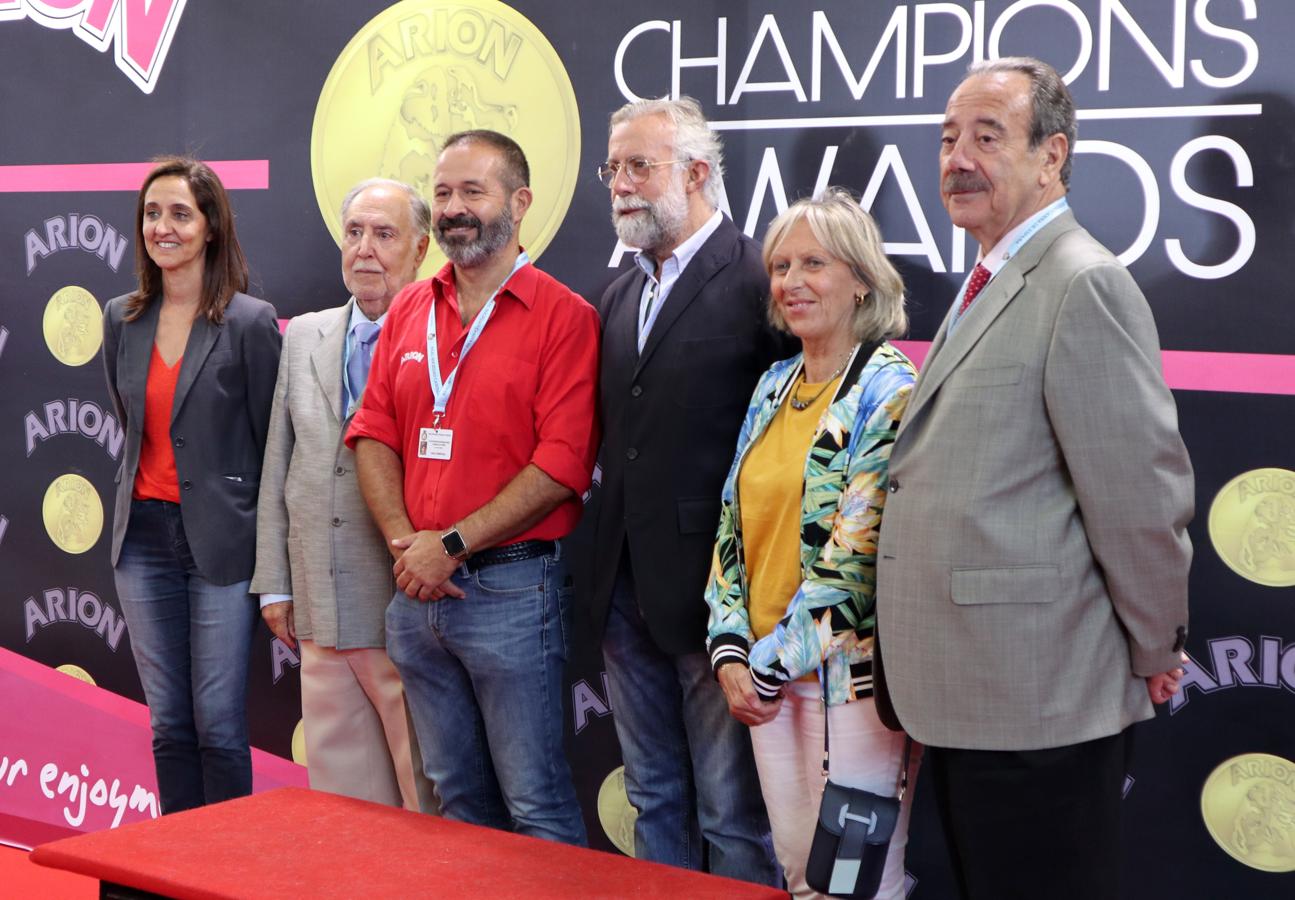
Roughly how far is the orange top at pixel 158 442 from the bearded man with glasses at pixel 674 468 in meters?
1.19

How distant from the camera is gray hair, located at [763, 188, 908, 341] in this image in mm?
2600

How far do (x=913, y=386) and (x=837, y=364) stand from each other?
23 centimetres

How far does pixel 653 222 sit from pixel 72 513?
264 cm

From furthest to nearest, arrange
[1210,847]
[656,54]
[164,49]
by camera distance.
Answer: [164,49]
[656,54]
[1210,847]

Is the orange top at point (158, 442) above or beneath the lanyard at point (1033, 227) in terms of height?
beneath

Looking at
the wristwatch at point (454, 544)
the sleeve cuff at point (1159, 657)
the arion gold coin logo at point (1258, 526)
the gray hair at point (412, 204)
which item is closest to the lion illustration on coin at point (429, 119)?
the gray hair at point (412, 204)

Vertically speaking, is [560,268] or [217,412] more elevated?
[560,268]

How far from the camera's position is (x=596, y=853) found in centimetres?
239

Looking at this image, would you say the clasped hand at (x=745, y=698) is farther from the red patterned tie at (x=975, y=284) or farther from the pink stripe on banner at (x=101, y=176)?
the pink stripe on banner at (x=101, y=176)

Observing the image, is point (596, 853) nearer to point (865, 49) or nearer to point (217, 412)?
point (217, 412)

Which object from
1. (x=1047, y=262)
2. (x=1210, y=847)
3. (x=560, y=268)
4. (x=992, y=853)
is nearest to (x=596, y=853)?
(x=992, y=853)

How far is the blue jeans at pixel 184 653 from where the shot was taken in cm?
344

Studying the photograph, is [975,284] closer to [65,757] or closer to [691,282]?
[691,282]

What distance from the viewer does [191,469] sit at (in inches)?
134
